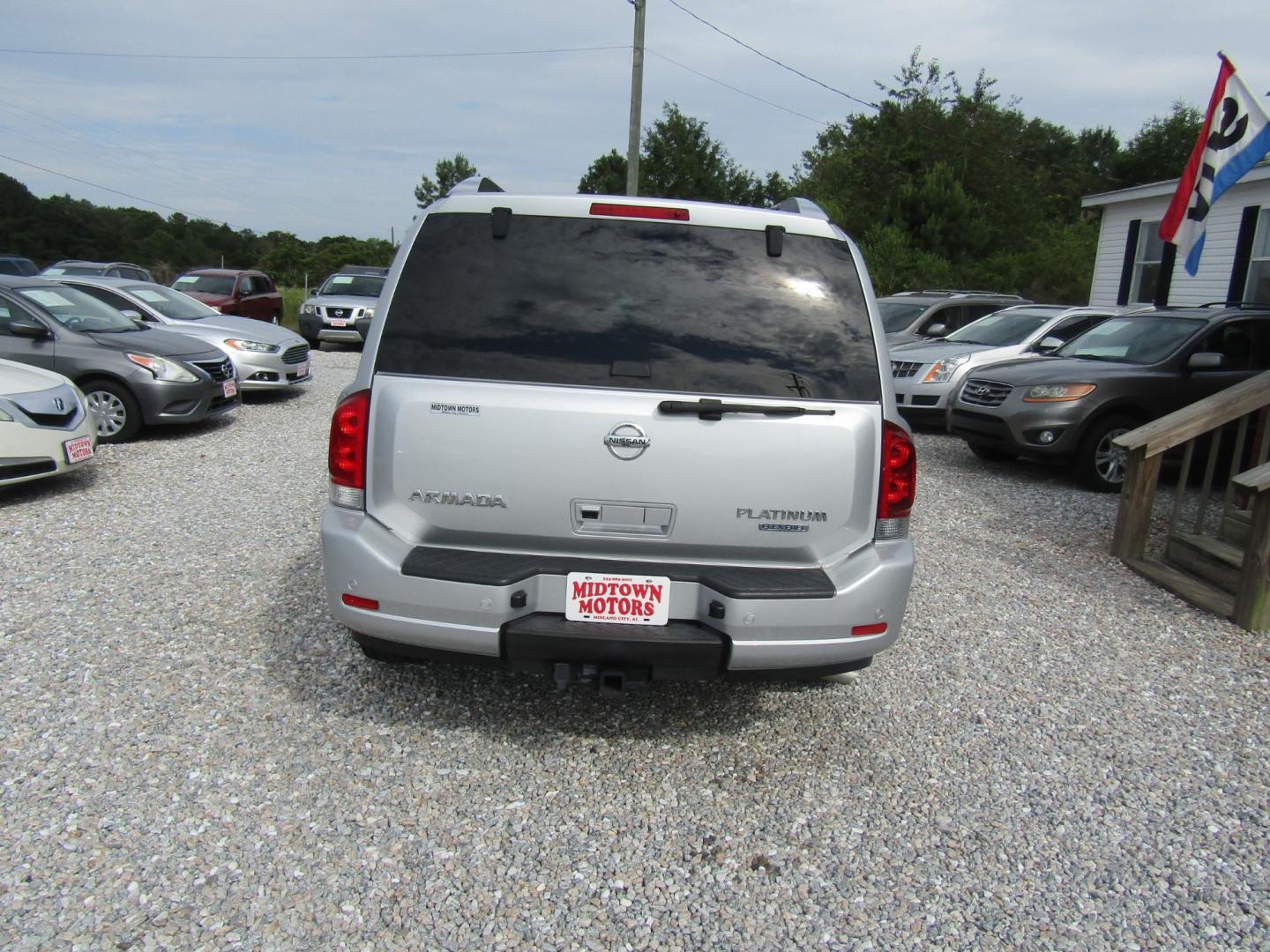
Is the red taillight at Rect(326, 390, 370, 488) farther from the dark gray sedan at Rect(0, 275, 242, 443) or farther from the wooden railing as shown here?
the dark gray sedan at Rect(0, 275, 242, 443)

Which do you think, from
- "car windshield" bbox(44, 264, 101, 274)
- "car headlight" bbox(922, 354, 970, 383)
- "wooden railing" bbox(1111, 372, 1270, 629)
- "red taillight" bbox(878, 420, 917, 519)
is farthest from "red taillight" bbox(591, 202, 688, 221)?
"car windshield" bbox(44, 264, 101, 274)

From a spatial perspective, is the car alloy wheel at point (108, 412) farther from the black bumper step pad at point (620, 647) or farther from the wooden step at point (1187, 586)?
the wooden step at point (1187, 586)

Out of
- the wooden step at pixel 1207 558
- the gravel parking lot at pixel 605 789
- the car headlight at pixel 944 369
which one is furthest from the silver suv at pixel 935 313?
the gravel parking lot at pixel 605 789

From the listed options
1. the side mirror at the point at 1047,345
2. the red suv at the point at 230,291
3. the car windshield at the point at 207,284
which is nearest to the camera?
the side mirror at the point at 1047,345

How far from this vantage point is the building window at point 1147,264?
17312mm

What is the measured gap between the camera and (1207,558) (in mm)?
5945

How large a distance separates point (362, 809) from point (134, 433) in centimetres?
770

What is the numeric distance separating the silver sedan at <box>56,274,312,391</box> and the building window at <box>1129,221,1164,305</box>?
584 inches

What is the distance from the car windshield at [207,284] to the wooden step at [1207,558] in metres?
18.1

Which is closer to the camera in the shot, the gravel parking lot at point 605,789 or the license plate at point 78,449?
the gravel parking lot at point 605,789

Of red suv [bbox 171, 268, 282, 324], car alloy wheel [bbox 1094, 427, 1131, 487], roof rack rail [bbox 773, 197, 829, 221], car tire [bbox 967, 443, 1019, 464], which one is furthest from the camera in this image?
red suv [bbox 171, 268, 282, 324]

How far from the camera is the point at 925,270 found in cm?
2947

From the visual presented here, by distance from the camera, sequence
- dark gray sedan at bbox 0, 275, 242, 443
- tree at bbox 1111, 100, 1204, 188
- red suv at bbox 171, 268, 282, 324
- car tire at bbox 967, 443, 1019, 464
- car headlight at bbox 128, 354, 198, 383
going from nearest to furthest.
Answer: dark gray sedan at bbox 0, 275, 242, 443 < car headlight at bbox 128, 354, 198, 383 < car tire at bbox 967, 443, 1019, 464 < red suv at bbox 171, 268, 282, 324 < tree at bbox 1111, 100, 1204, 188

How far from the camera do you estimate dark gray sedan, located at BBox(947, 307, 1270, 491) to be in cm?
861
